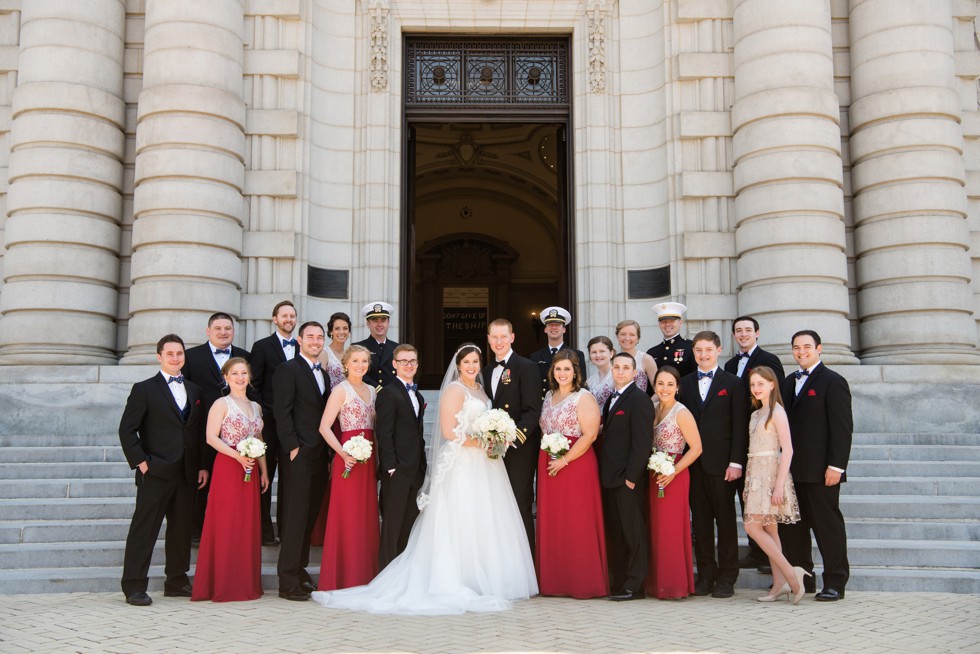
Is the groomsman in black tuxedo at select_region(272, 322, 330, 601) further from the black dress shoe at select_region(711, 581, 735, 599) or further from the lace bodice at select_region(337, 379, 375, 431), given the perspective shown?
the black dress shoe at select_region(711, 581, 735, 599)

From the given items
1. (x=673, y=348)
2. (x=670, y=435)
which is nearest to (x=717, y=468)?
(x=670, y=435)

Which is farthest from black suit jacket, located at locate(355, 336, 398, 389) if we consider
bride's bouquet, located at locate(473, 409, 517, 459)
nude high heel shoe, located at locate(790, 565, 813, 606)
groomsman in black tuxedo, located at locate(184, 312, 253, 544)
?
nude high heel shoe, located at locate(790, 565, 813, 606)

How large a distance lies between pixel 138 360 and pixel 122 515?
308 cm

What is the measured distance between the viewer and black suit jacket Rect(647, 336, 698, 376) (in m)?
8.71

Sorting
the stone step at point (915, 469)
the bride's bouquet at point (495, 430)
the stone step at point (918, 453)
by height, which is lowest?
the stone step at point (915, 469)

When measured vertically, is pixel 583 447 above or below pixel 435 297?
below

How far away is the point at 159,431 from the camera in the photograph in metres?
7.17

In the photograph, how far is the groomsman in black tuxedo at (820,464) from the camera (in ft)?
23.0

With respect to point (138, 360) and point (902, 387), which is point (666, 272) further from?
point (138, 360)

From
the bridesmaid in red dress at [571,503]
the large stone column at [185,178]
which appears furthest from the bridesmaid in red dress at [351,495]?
the large stone column at [185,178]

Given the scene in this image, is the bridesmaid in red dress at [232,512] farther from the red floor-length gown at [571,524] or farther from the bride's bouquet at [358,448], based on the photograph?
the red floor-length gown at [571,524]

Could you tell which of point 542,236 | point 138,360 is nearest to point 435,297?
point 542,236

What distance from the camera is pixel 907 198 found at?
1185 centimetres

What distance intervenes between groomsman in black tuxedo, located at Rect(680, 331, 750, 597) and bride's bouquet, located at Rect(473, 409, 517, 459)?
1.60m
